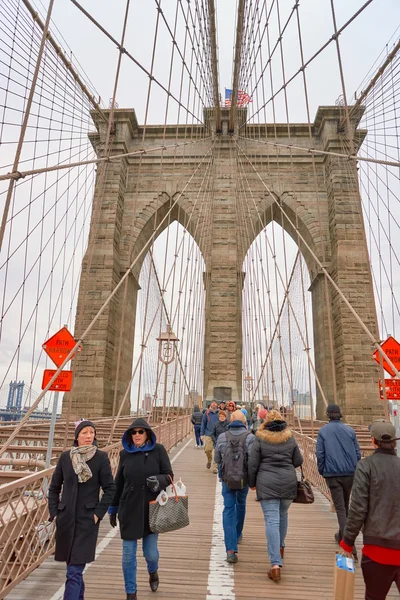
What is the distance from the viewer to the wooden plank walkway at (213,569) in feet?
8.66

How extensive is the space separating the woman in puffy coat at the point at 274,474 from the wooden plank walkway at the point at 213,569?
23 cm

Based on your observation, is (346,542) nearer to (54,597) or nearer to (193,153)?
(54,597)

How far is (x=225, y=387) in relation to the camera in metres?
14.8

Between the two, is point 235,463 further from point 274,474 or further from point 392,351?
point 392,351

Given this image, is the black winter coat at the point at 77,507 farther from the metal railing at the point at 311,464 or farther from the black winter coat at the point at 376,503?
the metal railing at the point at 311,464

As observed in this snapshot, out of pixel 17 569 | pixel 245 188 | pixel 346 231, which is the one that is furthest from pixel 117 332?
pixel 17 569

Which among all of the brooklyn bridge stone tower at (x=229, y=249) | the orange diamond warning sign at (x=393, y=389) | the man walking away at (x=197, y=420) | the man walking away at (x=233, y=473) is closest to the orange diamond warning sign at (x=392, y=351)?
the orange diamond warning sign at (x=393, y=389)

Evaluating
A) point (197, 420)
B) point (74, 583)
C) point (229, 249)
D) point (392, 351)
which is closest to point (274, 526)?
point (74, 583)

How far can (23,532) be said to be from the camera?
8.96ft

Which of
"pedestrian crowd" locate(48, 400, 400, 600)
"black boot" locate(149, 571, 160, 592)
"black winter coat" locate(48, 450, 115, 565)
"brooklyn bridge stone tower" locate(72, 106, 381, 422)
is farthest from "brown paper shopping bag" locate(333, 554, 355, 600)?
"brooklyn bridge stone tower" locate(72, 106, 381, 422)

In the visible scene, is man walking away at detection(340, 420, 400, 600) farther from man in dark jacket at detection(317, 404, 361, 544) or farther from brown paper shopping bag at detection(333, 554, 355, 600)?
man in dark jacket at detection(317, 404, 361, 544)

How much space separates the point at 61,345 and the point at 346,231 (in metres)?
13.5

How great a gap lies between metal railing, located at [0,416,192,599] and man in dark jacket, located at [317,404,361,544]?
213cm

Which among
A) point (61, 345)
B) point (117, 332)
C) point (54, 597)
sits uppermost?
point (117, 332)
